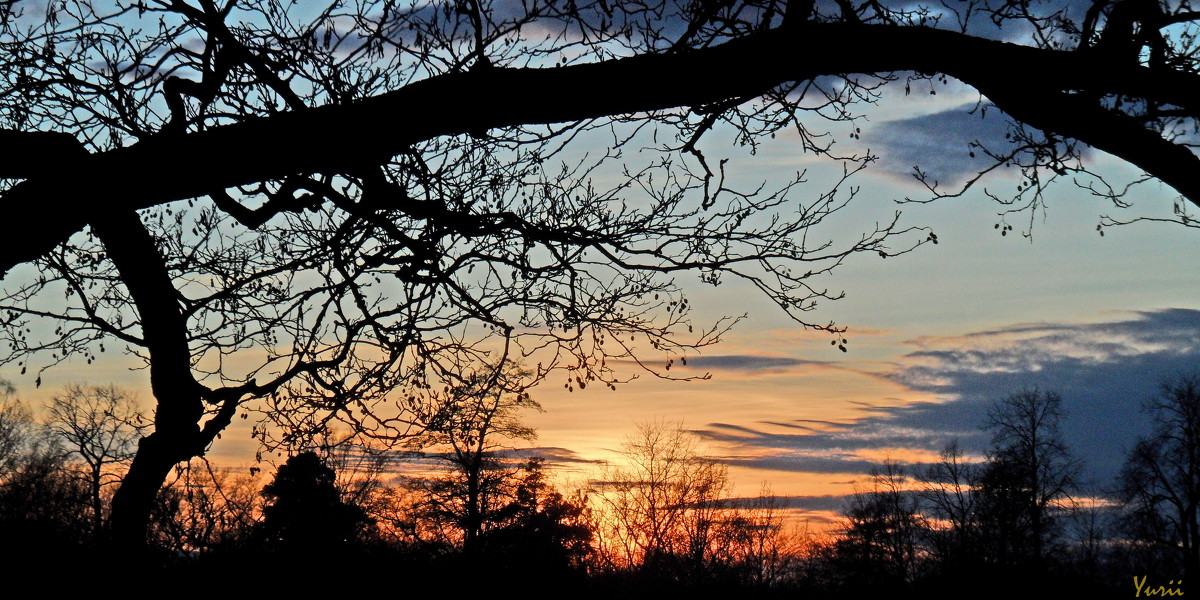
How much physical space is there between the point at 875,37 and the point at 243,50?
404 centimetres

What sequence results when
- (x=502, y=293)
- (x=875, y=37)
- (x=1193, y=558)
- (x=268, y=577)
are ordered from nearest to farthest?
(x=875, y=37), (x=502, y=293), (x=268, y=577), (x=1193, y=558)

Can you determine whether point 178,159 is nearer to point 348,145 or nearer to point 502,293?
point 348,145

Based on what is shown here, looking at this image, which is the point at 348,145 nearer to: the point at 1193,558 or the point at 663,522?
the point at 1193,558

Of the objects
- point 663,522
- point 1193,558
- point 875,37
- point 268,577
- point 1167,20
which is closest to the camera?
point 875,37

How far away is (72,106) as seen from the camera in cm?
595

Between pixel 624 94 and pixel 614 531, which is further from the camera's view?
pixel 614 531

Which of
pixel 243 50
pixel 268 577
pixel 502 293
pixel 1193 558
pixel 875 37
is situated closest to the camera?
pixel 875 37

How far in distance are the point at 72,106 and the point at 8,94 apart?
0.40 meters

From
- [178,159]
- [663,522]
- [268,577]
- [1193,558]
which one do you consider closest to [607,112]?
[178,159]

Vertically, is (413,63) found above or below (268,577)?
above

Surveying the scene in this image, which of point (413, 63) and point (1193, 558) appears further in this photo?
point (1193, 558)

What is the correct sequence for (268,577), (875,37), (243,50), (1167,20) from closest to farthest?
(875,37) < (1167,20) < (243,50) < (268,577)

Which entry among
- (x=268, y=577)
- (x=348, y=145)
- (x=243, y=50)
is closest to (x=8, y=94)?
(x=243, y=50)

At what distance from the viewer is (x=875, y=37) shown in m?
3.75
